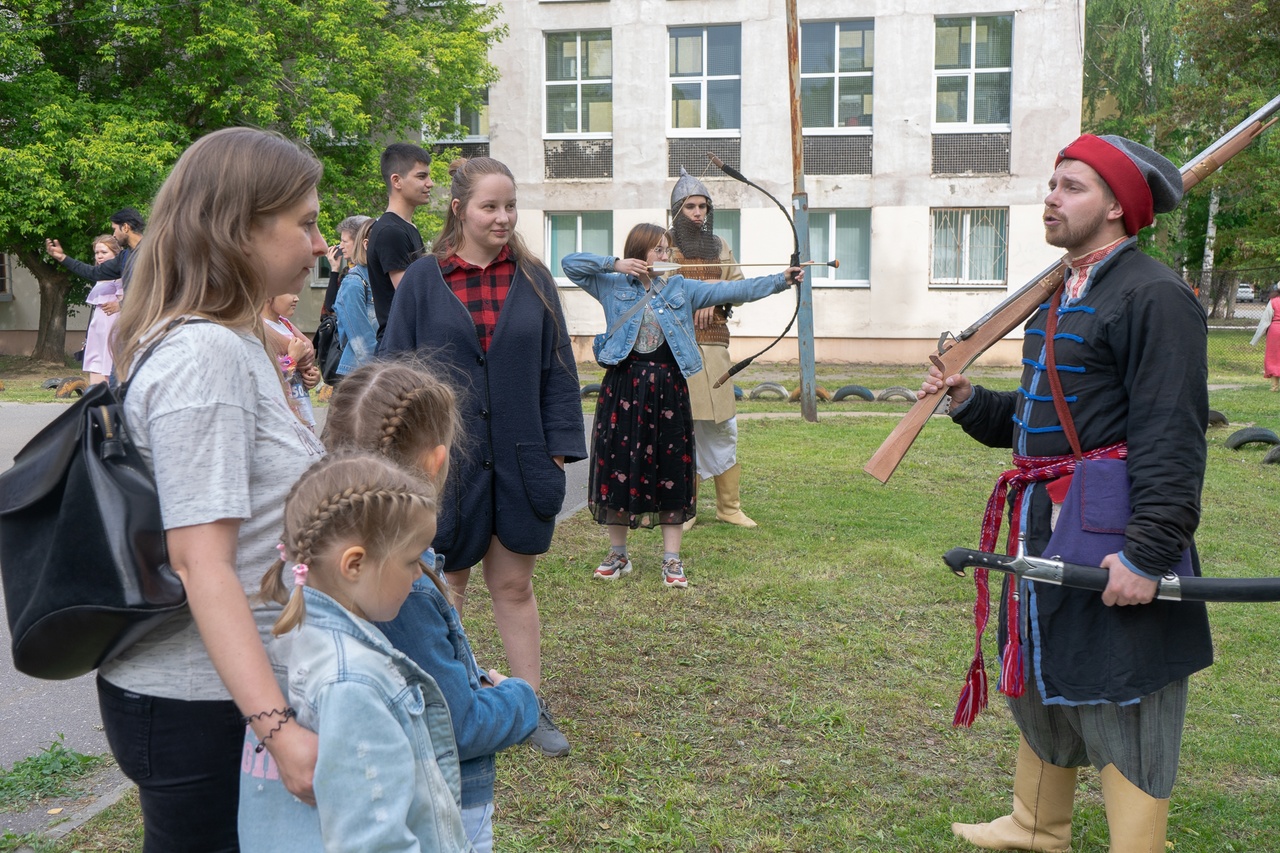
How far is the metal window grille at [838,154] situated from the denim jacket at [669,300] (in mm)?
18799

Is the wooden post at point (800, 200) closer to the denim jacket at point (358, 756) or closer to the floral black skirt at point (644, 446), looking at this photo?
the floral black skirt at point (644, 446)

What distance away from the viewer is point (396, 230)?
5.00m

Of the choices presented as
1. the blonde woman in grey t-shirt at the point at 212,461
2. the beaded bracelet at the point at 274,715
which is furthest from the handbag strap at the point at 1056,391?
the beaded bracelet at the point at 274,715

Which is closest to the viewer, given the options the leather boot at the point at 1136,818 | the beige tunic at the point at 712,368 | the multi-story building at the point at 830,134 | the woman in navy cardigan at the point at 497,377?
the leather boot at the point at 1136,818

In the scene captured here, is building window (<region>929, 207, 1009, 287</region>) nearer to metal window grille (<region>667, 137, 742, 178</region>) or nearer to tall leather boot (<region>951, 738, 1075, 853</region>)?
metal window grille (<region>667, 137, 742, 178</region>)

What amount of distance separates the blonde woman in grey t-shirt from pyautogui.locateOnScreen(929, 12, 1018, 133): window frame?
926 inches

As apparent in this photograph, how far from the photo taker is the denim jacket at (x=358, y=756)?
1709mm

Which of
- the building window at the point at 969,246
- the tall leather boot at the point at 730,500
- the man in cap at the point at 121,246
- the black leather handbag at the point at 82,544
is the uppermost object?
the building window at the point at 969,246

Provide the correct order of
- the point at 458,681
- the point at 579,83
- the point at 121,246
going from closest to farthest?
1. the point at 458,681
2. the point at 121,246
3. the point at 579,83

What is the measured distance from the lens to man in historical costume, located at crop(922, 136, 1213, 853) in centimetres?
272

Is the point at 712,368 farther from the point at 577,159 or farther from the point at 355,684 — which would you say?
the point at 577,159

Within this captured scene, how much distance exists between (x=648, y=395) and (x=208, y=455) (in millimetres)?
4537

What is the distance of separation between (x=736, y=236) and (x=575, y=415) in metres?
21.3

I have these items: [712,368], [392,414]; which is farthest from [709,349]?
[392,414]
